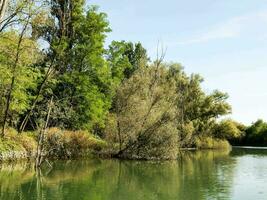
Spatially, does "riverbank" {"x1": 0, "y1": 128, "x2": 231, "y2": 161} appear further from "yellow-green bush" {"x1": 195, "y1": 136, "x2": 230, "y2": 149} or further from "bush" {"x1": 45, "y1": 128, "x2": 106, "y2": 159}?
"yellow-green bush" {"x1": 195, "y1": 136, "x2": 230, "y2": 149}

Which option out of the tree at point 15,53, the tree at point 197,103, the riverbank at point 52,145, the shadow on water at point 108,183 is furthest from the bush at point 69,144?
the tree at point 197,103

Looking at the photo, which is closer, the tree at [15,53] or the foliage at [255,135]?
the tree at [15,53]

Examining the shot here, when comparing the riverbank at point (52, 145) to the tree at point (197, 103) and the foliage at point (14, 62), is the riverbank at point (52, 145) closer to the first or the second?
the foliage at point (14, 62)

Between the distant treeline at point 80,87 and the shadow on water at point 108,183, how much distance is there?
4162 millimetres

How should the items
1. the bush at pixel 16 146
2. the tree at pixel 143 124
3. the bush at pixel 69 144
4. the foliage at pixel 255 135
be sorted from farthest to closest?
the foliage at pixel 255 135, the tree at pixel 143 124, the bush at pixel 69 144, the bush at pixel 16 146

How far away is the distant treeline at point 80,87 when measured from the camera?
89.7 ft

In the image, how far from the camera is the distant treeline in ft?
89.7

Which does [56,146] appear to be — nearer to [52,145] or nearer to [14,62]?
[52,145]

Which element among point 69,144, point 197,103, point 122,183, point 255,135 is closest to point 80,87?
point 69,144

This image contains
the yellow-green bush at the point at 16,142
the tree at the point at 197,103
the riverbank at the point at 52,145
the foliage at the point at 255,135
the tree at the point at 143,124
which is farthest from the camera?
the foliage at the point at 255,135

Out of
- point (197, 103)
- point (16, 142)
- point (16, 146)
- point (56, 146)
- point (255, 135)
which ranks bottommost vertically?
point (16, 146)

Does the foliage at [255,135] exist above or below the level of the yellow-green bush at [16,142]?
above

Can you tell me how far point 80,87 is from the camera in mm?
39469

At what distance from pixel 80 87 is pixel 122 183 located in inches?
761
